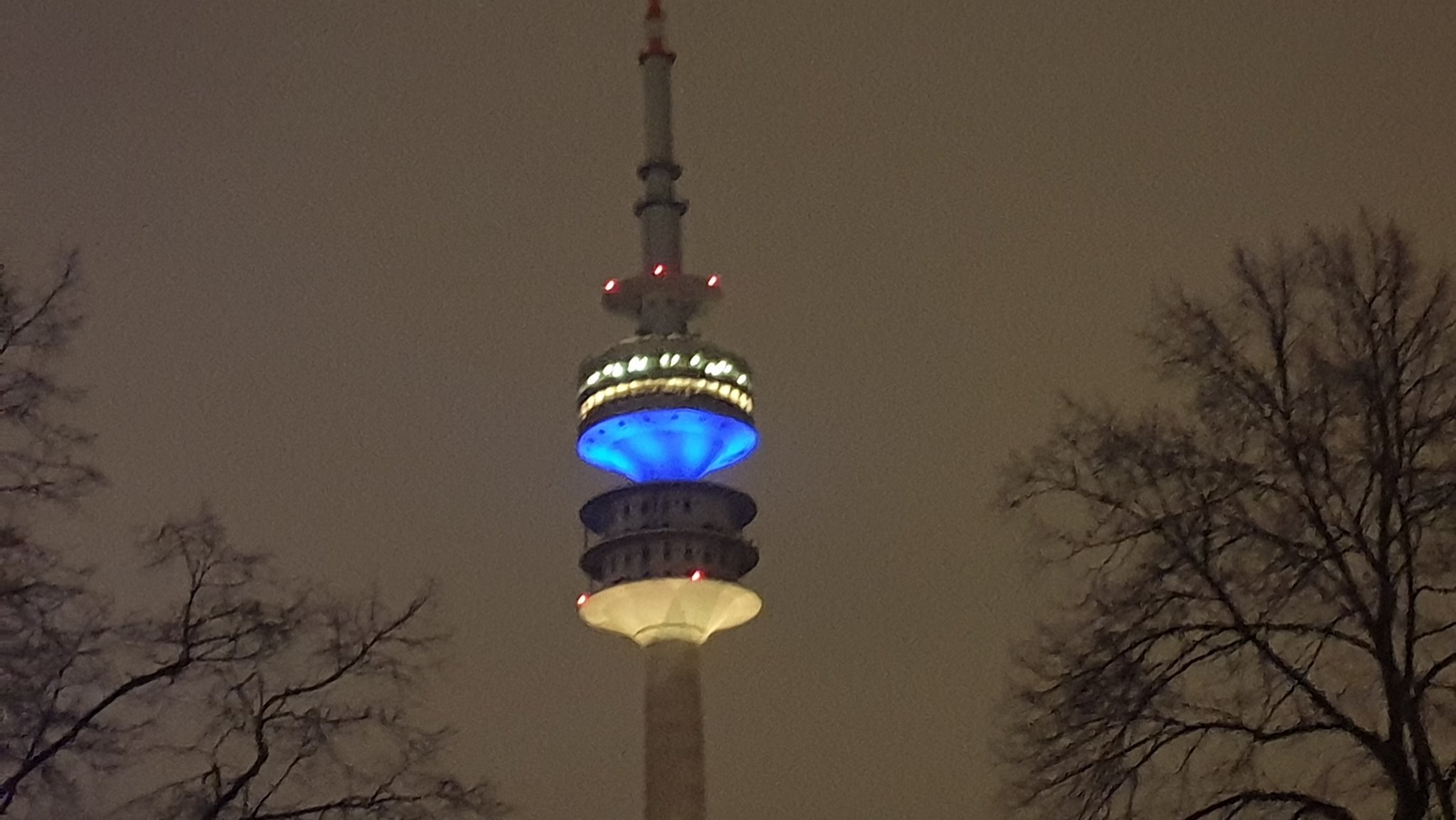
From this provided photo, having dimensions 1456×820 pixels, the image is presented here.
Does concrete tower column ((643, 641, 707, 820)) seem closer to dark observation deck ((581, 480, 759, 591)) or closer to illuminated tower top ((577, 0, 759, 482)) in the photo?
dark observation deck ((581, 480, 759, 591))

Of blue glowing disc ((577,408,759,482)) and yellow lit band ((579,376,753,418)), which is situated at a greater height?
yellow lit band ((579,376,753,418))

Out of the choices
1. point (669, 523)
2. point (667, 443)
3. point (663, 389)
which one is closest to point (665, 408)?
point (663, 389)

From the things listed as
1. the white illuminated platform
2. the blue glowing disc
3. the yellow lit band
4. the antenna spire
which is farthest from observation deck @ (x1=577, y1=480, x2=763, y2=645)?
the antenna spire

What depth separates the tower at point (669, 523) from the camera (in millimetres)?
85938

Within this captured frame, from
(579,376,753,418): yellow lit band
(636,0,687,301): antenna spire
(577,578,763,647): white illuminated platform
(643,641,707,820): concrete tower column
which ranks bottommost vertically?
(643,641,707,820): concrete tower column

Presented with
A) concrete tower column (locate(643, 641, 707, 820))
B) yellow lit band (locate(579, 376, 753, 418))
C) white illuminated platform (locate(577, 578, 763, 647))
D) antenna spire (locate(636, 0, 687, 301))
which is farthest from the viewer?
antenna spire (locate(636, 0, 687, 301))

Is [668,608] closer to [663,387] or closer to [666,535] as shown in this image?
[666,535]

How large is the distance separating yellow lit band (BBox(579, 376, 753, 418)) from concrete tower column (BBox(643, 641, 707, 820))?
11.4m

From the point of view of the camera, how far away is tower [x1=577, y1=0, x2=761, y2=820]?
85.9 meters

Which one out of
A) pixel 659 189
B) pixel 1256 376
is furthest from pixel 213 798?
pixel 659 189

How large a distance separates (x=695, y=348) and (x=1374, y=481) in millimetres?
68826

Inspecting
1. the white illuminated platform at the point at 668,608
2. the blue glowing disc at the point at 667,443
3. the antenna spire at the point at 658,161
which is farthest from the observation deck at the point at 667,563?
the antenna spire at the point at 658,161

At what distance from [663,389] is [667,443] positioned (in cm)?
310

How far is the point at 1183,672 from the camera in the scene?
19.7 meters
